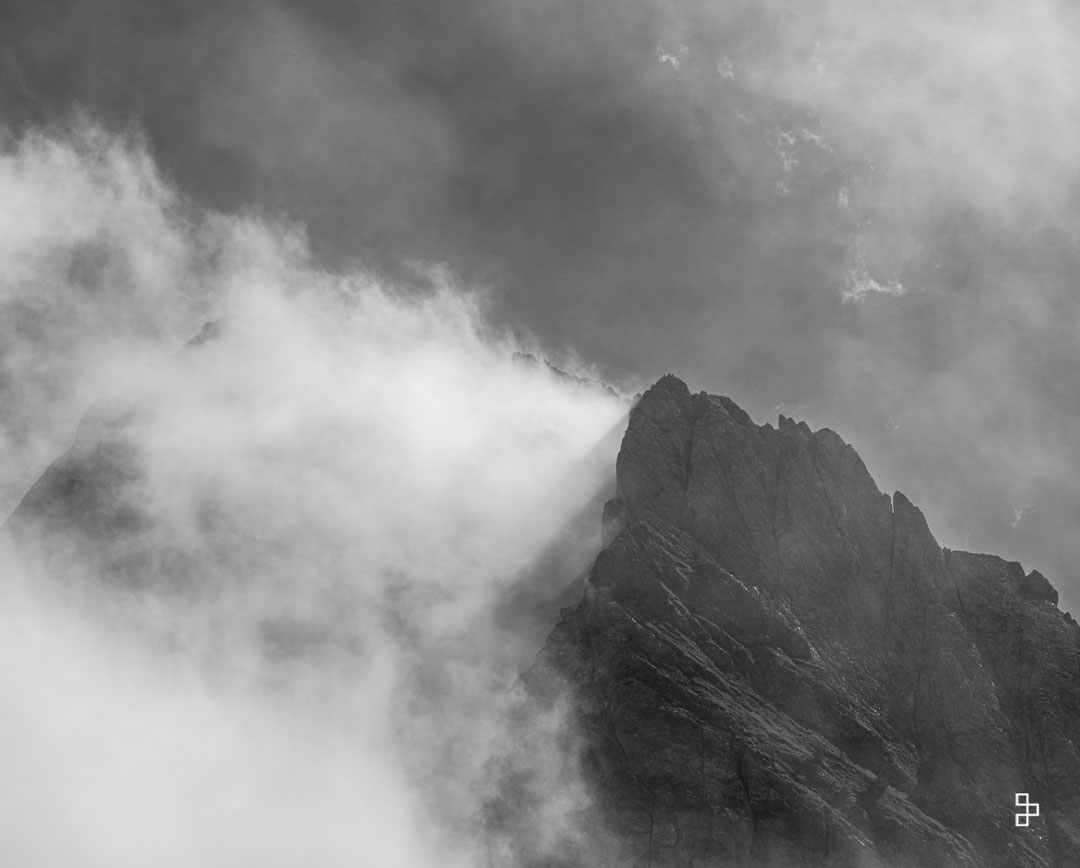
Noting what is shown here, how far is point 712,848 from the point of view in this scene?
655ft

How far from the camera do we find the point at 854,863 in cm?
19775

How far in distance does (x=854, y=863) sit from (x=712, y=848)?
20922mm

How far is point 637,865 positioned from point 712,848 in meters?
11.5

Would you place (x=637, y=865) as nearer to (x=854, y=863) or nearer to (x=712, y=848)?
(x=712, y=848)

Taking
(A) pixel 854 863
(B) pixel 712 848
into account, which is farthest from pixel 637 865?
(A) pixel 854 863

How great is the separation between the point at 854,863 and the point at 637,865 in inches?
1262

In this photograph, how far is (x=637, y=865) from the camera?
199750 millimetres
